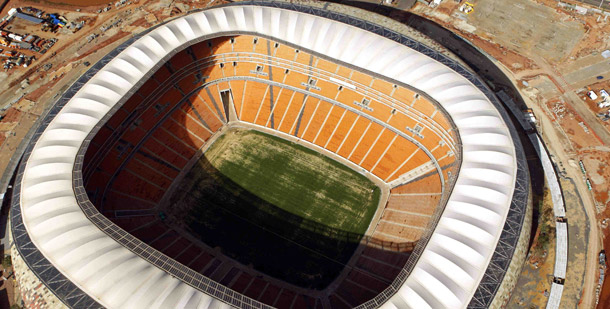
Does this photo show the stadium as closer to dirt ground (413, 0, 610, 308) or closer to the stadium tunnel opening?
the stadium tunnel opening

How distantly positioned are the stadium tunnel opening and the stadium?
0.20m

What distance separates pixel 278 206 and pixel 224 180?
874 cm

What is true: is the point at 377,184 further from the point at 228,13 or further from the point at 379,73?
the point at 228,13

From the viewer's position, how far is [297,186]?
50500mm

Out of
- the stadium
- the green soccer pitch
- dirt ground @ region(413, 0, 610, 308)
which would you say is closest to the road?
dirt ground @ region(413, 0, 610, 308)

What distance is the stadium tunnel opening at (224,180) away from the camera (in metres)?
42.8

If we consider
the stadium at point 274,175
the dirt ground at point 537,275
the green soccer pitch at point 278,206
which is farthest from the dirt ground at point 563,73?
Answer: the green soccer pitch at point 278,206

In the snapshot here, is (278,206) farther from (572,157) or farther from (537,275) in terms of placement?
(572,157)

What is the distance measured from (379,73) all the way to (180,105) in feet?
95.6

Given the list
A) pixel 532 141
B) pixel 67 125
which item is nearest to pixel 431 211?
pixel 532 141

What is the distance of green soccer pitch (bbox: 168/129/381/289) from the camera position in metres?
44.7

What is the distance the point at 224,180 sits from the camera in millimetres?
51250

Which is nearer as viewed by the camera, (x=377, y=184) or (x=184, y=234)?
(x=184, y=234)

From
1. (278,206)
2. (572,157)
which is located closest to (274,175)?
(278,206)
